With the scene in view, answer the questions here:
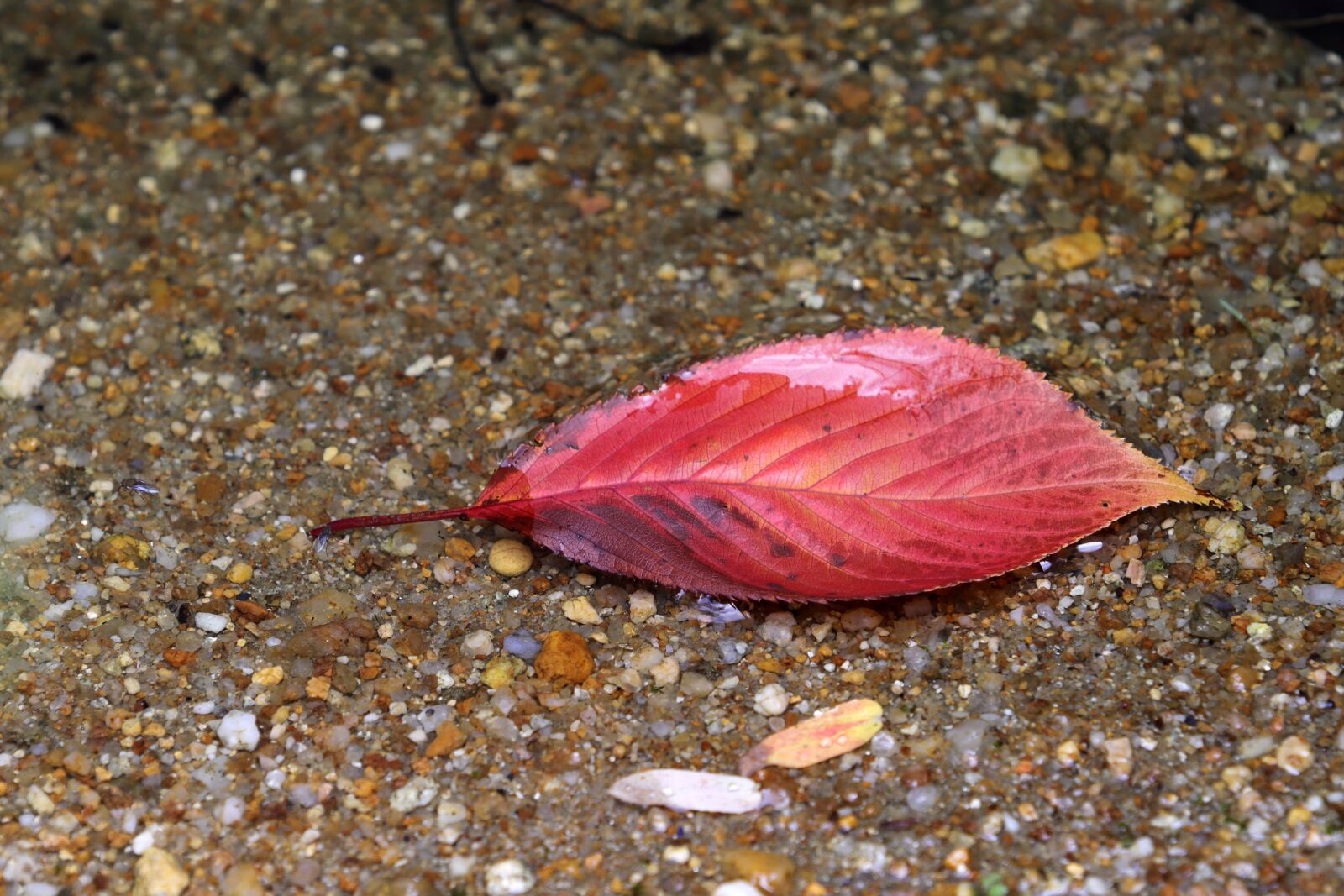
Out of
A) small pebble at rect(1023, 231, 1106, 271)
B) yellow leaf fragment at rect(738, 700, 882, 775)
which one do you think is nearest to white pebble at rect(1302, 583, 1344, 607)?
yellow leaf fragment at rect(738, 700, 882, 775)

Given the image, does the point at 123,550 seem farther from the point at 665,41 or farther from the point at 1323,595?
the point at 1323,595

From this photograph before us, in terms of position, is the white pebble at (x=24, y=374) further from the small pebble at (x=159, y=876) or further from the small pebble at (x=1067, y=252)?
the small pebble at (x=1067, y=252)

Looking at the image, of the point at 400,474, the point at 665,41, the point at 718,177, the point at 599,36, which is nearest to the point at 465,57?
the point at 599,36

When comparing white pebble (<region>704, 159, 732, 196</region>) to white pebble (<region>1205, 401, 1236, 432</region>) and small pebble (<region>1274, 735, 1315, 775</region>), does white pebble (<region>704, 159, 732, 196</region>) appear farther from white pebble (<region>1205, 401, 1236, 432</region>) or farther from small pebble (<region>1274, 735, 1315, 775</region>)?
small pebble (<region>1274, 735, 1315, 775</region>)

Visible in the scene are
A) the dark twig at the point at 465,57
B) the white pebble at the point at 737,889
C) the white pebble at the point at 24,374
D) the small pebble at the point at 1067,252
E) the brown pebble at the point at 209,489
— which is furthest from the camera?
the dark twig at the point at 465,57

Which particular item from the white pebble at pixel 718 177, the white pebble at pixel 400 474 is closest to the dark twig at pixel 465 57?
the white pebble at pixel 718 177
